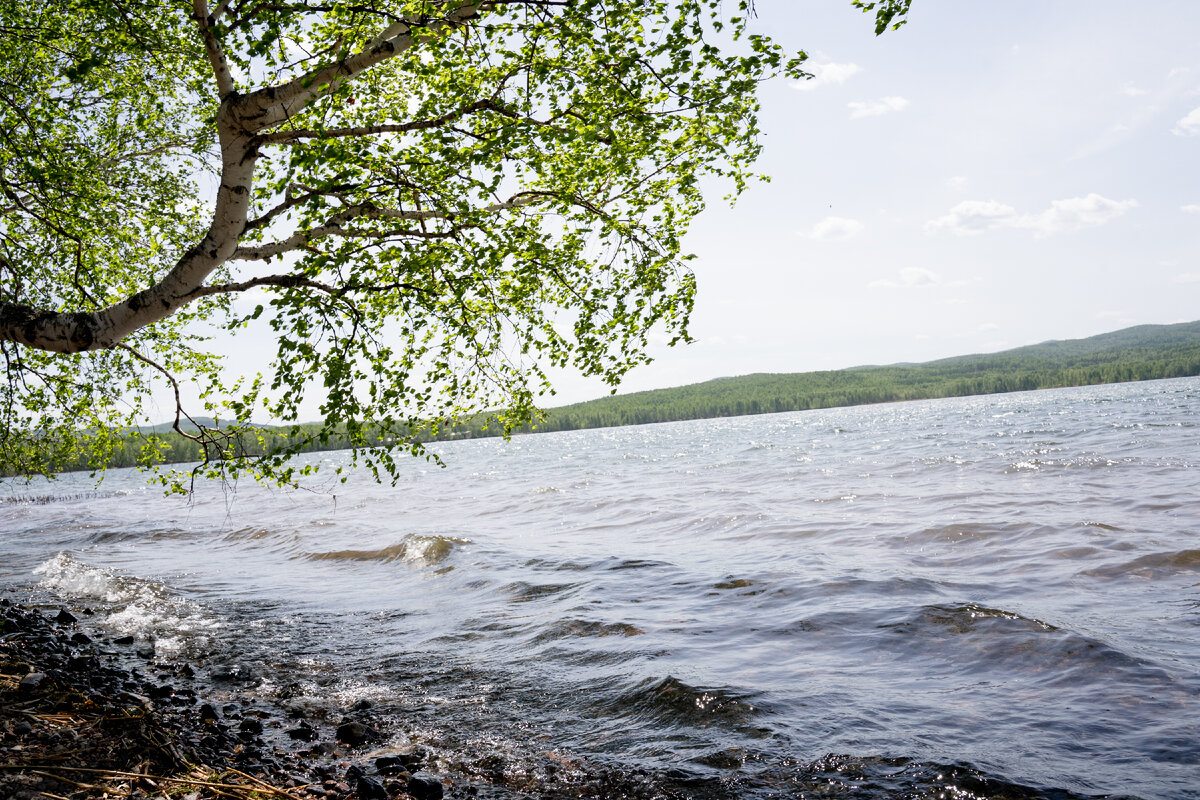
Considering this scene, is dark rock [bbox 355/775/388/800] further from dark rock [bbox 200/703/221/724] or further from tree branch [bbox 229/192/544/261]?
tree branch [bbox 229/192/544/261]

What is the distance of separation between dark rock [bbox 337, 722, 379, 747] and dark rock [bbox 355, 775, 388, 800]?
1.38 m

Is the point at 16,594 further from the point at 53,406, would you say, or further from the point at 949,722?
the point at 949,722

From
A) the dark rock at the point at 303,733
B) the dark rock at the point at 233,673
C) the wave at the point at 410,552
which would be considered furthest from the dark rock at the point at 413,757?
the wave at the point at 410,552

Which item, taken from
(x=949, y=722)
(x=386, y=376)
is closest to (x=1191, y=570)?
(x=949, y=722)

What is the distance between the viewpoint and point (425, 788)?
5465 mm

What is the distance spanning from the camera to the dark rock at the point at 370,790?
5.17 metres

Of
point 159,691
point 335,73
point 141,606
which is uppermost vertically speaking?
point 335,73

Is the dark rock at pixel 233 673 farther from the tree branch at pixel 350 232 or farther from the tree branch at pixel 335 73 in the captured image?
the tree branch at pixel 335 73

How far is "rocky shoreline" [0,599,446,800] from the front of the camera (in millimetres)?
4906

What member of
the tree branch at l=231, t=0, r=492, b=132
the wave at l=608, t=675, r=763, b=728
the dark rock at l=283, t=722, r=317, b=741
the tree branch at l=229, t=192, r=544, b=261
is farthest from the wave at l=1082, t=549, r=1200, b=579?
the tree branch at l=231, t=0, r=492, b=132

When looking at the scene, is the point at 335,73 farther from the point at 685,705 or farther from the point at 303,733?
the point at 685,705

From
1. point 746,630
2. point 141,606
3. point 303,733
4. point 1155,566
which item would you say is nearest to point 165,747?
point 303,733

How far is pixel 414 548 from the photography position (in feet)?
63.6

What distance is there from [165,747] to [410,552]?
13898 mm
